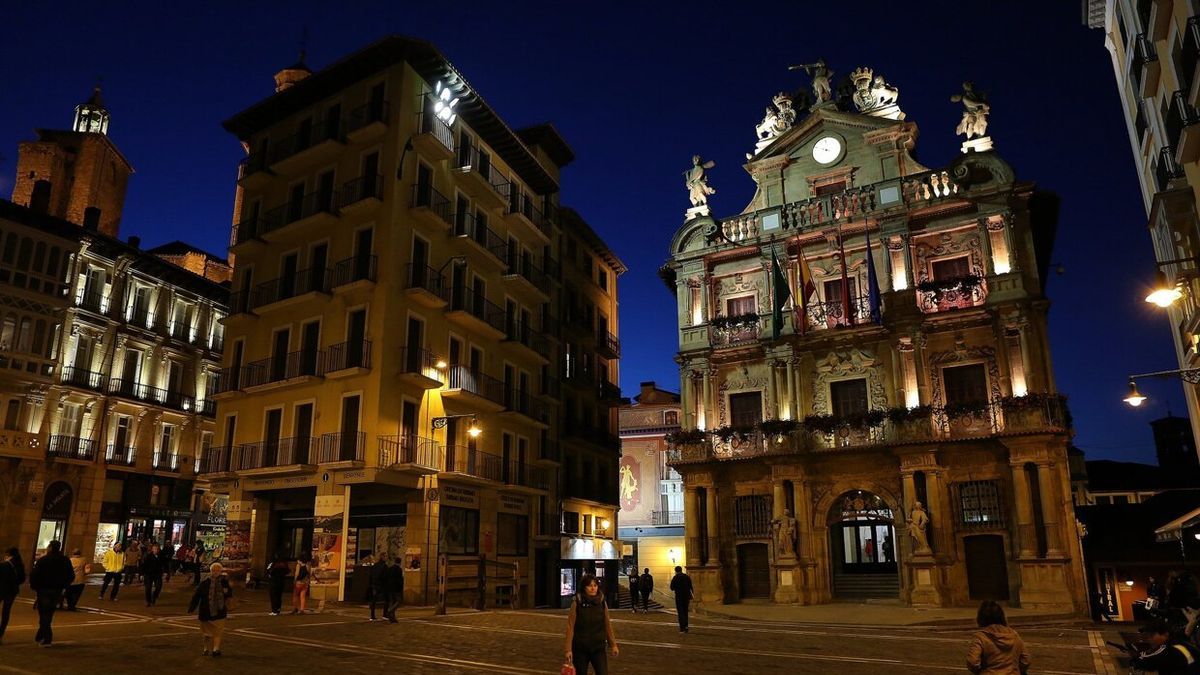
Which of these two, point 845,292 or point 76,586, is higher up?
point 845,292

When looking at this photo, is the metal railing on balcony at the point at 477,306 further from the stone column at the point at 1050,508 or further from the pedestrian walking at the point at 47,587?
the stone column at the point at 1050,508

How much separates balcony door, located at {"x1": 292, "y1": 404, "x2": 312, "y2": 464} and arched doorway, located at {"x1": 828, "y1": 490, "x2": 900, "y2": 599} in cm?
1946

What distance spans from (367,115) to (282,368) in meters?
10.2

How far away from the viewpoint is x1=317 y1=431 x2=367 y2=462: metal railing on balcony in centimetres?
2602

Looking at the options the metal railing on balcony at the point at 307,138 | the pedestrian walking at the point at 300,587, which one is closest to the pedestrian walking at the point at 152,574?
the pedestrian walking at the point at 300,587

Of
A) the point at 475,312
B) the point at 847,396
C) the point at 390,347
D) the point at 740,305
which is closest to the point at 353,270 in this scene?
the point at 390,347

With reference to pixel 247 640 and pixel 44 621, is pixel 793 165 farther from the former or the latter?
pixel 44 621

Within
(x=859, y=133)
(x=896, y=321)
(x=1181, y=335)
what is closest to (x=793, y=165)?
(x=859, y=133)

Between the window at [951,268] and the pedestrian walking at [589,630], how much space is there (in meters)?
25.6

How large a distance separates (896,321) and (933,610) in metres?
10.4

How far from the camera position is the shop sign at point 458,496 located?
28344 mm

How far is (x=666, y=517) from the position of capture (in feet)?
173

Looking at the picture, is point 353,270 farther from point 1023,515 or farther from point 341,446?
point 1023,515

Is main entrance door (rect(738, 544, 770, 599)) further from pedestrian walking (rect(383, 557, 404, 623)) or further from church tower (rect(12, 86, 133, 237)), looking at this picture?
church tower (rect(12, 86, 133, 237))
